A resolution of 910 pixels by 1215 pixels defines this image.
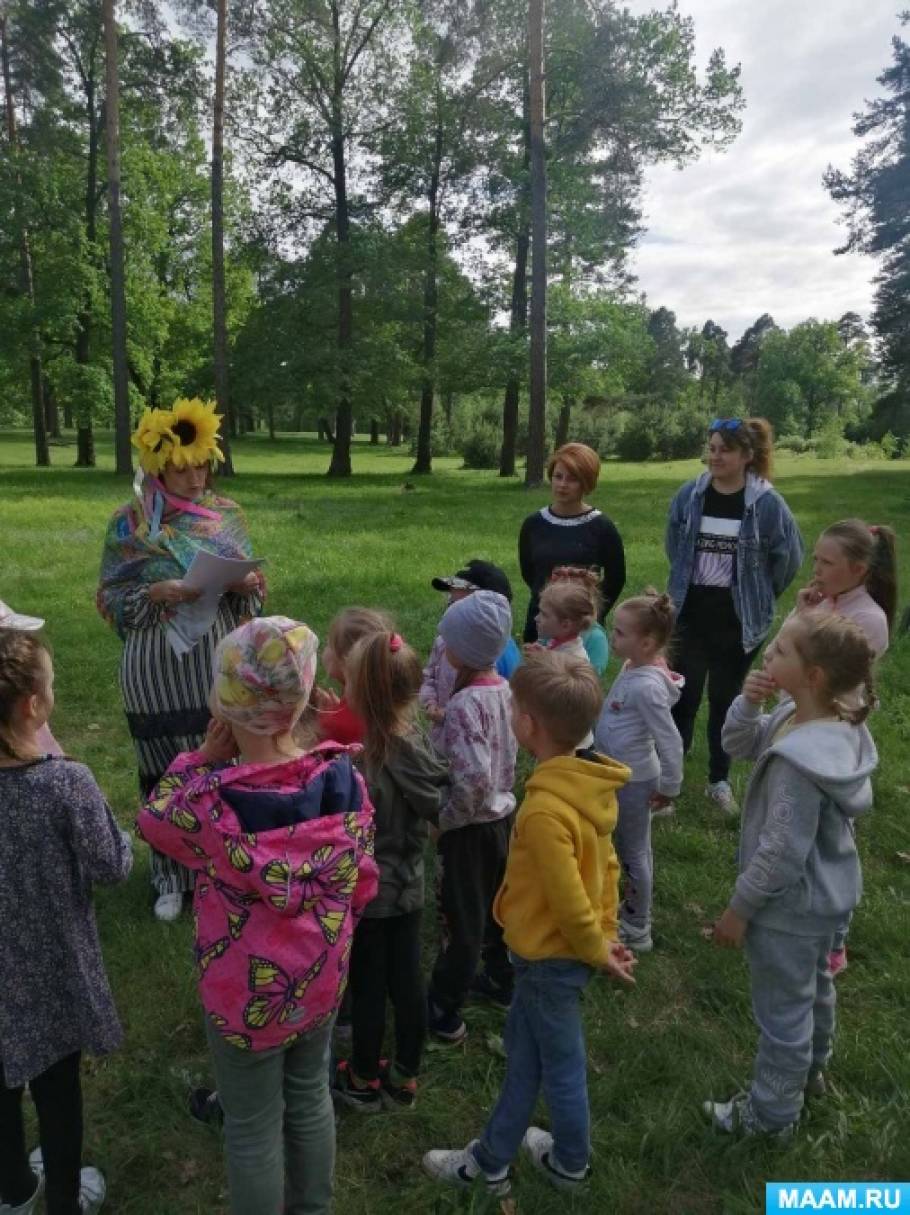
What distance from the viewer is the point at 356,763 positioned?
240 cm

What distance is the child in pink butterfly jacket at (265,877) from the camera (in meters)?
1.74

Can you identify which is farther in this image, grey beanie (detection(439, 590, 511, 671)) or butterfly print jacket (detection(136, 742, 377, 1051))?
grey beanie (detection(439, 590, 511, 671))

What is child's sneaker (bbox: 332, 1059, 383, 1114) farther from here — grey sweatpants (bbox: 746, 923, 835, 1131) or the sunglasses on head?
the sunglasses on head

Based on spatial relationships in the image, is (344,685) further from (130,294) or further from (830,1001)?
(130,294)

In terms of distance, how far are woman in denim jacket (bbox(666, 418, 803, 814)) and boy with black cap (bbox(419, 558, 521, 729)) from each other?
1.52 m

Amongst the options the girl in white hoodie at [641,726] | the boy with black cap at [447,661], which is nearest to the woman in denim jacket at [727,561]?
the girl in white hoodie at [641,726]

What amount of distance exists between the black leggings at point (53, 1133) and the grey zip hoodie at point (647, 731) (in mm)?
1988

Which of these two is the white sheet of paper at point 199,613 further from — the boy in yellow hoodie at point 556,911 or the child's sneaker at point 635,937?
the child's sneaker at point 635,937

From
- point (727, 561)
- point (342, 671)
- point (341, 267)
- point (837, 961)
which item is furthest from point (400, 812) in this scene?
point (341, 267)

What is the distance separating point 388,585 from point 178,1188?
7021 mm

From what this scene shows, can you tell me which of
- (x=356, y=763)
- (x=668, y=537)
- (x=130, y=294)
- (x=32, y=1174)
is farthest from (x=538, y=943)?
(x=130, y=294)

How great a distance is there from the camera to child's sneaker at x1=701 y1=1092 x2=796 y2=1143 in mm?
2391

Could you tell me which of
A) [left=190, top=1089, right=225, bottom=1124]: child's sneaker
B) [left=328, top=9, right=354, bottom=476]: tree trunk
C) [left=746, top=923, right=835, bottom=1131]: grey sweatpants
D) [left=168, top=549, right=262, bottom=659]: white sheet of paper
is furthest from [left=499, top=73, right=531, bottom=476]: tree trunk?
[left=190, top=1089, right=225, bottom=1124]: child's sneaker

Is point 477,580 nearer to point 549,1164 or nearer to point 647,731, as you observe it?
point 647,731
